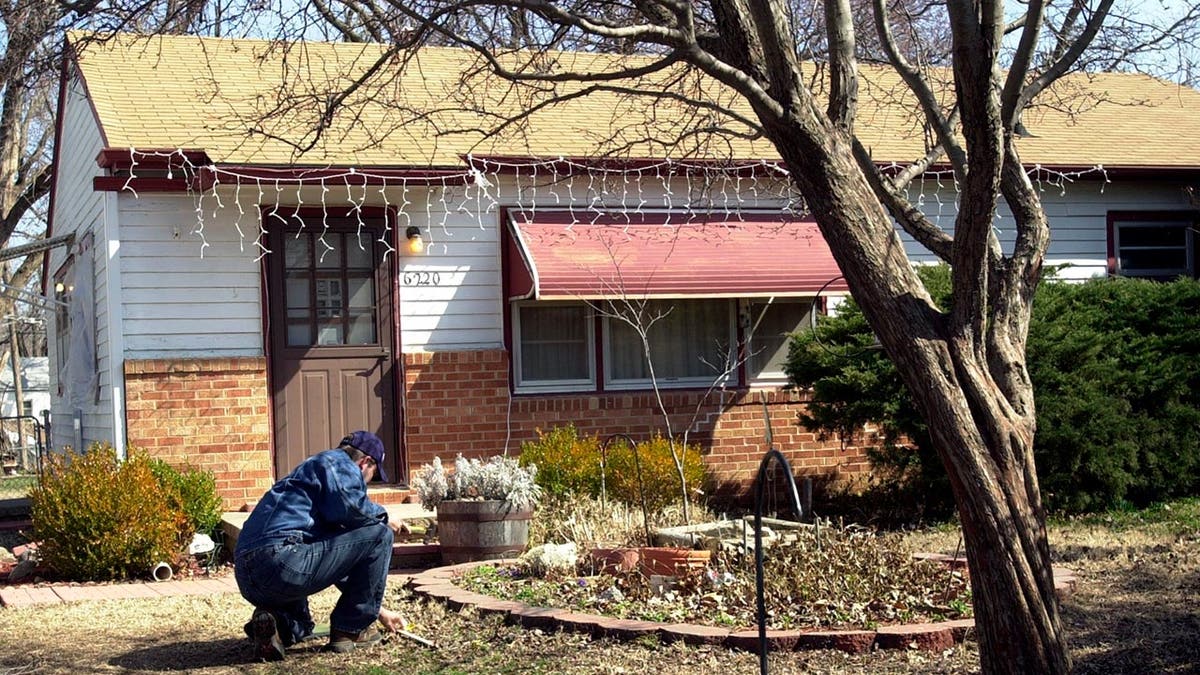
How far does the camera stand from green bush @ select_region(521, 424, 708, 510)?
1100 centimetres

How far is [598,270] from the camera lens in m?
12.5

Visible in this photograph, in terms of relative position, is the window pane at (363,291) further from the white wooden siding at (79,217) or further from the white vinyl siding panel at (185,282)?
the white wooden siding at (79,217)

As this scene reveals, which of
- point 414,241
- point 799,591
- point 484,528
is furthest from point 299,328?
point 799,591

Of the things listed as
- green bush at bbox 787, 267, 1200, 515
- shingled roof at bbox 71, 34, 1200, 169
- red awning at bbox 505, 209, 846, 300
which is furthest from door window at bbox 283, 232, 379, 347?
green bush at bbox 787, 267, 1200, 515

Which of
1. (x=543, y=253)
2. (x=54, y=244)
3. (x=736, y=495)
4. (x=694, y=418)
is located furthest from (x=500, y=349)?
(x=54, y=244)

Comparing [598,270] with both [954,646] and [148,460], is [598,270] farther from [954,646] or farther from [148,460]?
[954,646]

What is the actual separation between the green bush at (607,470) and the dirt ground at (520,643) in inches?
103

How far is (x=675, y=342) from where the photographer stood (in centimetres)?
1373

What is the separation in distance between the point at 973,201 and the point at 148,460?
744cm

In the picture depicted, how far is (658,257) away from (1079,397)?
4078 millimetres

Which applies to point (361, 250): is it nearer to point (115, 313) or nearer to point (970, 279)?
point (115, 313)

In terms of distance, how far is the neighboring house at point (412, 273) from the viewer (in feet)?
38.6

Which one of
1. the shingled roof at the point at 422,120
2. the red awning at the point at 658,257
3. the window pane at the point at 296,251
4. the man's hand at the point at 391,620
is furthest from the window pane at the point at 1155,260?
the man's hand at the point at 391,620

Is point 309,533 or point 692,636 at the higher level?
point 309,533
